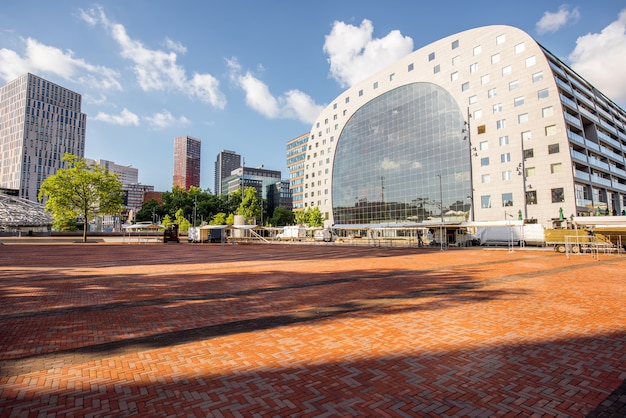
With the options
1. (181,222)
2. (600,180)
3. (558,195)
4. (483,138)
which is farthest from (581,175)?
(181,222)

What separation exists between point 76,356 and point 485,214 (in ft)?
178

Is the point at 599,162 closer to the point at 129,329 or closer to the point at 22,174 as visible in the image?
the point at 129,329

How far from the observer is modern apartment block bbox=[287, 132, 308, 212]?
114 meters

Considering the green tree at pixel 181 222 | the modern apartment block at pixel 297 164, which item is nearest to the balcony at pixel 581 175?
the green tree at pixel 181 222

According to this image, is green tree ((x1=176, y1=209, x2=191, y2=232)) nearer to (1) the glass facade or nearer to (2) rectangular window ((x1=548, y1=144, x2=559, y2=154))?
(1) the glass facade

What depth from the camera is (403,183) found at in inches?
2456

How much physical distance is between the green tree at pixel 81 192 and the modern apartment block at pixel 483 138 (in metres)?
48.9

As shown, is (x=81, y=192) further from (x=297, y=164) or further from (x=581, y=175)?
(x=297, y=164)

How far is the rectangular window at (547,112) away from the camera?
4341 cm

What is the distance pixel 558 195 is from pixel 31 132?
159903 mm

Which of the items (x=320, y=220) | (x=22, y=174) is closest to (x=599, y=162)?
(x=320, y=220)

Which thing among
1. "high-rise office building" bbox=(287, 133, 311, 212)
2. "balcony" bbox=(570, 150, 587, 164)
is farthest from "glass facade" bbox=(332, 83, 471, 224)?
"high-rise office building" bbox=(287, 133, 311, 212)

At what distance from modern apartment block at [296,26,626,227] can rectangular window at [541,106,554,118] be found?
0.12 meters

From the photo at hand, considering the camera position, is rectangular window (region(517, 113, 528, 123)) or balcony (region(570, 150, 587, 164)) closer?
balcony (region(570, 150, 587, 164))
